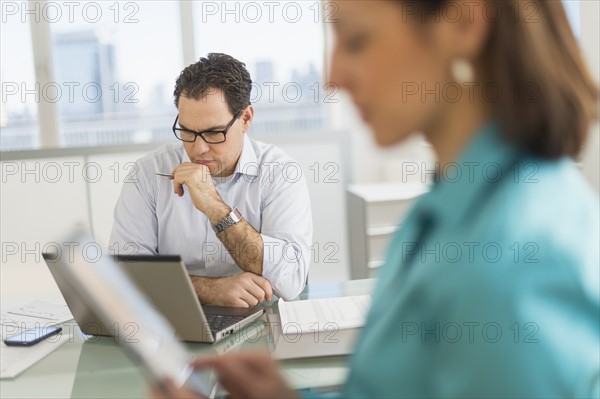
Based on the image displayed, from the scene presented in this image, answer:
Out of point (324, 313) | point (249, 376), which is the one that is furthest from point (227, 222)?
point (249, 376)

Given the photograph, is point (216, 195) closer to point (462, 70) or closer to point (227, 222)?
point (227, 222)

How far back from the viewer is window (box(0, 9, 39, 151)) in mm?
4215

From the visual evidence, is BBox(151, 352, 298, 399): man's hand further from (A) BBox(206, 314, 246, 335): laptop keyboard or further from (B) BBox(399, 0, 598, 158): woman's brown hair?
(A) BBox(206, 314, 246, 335): laptop keyboard

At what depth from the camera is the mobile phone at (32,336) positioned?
1611 millimetres

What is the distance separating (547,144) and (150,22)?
4.00 m

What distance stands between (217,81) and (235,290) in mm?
787

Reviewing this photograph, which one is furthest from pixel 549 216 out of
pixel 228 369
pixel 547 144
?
pixel 228 369

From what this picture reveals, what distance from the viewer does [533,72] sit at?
0.60m

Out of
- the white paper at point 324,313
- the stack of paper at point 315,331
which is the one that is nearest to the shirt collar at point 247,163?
the white paper at point 324,313

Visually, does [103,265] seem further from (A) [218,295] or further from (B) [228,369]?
(A) [218,295]

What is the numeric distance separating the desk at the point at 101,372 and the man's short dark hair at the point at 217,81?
2.98ft

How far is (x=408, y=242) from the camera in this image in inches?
27.2

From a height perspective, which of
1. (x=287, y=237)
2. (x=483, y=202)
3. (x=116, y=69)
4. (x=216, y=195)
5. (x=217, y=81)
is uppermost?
(x=116, y=69)

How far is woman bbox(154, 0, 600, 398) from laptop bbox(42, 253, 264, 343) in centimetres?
81
